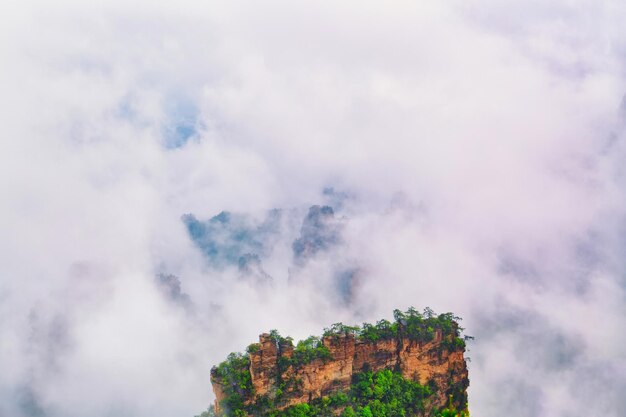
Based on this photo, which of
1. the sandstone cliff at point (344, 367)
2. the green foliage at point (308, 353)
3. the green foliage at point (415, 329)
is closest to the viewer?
the sandstone cliff at point (344, 367)

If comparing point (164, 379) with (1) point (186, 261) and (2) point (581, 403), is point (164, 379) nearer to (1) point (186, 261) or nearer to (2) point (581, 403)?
(1) point (186, 261)

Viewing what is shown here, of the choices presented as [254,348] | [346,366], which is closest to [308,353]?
[346,366]

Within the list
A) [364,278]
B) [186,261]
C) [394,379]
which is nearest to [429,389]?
[394,379]

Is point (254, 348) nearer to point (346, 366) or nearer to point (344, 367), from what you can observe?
point (344, 367)

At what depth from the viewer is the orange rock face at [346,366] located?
194 ft

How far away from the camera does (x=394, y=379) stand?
212 ft

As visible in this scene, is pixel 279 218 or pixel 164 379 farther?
pixel 279 218

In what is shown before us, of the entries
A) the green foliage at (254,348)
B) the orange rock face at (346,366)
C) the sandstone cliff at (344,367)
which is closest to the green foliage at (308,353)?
the sandstone cliff at (344,367)

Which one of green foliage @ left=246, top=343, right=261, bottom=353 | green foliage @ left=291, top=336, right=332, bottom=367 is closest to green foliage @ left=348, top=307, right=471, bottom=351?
green foliage @ left=291, top=336, right=332, bottom=367

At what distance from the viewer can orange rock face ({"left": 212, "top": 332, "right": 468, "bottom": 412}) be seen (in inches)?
2327

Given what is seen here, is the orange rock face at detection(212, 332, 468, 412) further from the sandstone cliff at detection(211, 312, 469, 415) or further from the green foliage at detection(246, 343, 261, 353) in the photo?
the green foliage at detection(246, 343, 261, 353)

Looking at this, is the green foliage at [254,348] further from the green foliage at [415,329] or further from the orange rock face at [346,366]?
the green foliage at [415,329]

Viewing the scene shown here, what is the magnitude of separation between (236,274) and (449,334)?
90869mm

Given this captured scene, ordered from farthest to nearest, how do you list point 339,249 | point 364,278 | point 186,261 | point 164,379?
point 186,261, point 339,249, point 364,278, point 164,379
